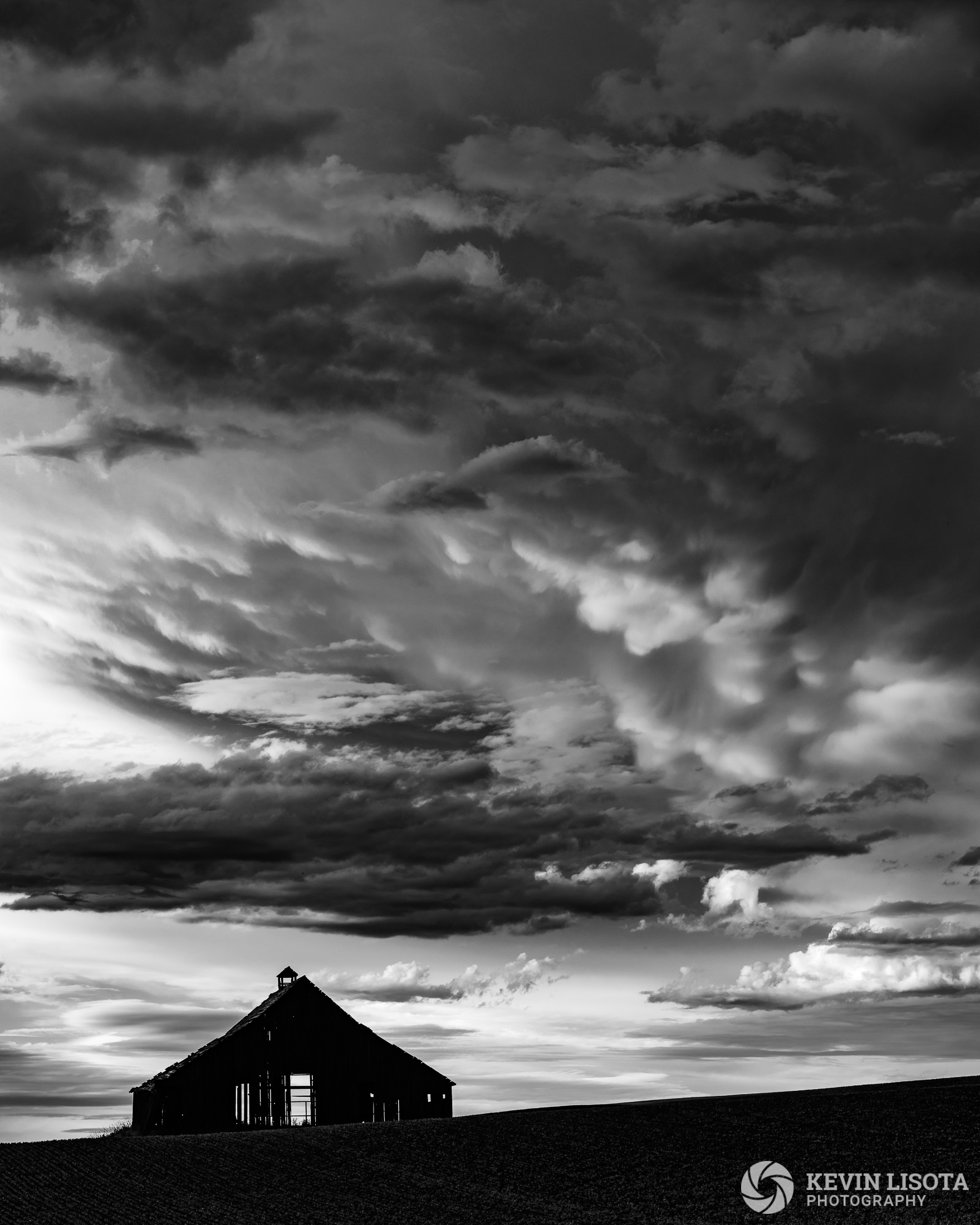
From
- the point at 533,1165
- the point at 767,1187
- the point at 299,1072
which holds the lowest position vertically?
the point at 767,1187

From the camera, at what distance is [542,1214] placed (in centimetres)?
3044

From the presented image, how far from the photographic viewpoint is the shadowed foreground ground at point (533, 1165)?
30.8 meters

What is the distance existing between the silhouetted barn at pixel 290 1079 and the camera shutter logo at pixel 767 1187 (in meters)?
33.1

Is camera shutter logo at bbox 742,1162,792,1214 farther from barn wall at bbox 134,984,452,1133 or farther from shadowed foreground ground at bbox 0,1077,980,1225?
barn wall at bbox 134,984,452,1133

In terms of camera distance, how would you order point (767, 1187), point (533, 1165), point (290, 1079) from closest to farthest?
point (767, 1187)
point (533, 1165)
point (290, 1079)

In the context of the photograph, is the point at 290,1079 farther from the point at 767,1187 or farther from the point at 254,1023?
the point at 767,1187

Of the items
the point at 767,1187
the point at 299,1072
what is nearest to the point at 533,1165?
the point at 767,1187

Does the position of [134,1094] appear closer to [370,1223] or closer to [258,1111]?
[258,1111]

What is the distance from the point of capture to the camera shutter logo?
29719 millimetres

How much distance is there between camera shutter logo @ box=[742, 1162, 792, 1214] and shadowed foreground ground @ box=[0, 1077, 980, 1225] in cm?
30

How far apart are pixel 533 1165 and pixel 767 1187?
8.28 meters

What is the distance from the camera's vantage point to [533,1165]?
37094 millimetres

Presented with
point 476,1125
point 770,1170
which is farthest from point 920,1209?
point 476,1125

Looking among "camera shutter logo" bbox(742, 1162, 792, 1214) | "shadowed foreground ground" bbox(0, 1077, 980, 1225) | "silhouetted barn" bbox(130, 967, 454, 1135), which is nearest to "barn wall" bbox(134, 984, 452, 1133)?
"silhouetted barn" bbox(130, 967, 454, 1135)
